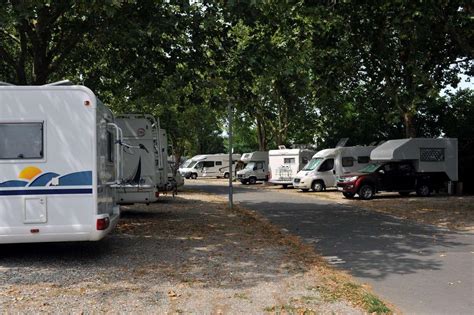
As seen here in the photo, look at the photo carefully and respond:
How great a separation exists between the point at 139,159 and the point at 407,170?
1354cm

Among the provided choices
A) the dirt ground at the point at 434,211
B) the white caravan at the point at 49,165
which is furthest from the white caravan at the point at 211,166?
the white caravan at the point at 49,165

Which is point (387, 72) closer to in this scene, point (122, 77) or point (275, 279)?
point (122, 77)

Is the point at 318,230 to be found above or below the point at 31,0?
below

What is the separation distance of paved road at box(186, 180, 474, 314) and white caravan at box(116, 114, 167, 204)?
3.86m

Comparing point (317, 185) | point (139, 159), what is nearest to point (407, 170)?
point (317, 185)

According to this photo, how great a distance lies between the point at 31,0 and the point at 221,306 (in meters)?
7.24

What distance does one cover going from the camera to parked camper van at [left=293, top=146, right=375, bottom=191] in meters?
27.9

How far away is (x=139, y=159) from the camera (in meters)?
15.9

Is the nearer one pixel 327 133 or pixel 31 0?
pixel 31 0

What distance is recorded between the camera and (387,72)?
66.9ft

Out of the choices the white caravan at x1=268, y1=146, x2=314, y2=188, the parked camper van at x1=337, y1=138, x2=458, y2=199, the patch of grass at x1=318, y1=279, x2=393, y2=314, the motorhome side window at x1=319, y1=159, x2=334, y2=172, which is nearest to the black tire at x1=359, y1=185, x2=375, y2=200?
the parked camper van at x1=337, y1=138, x2=458, y2=199

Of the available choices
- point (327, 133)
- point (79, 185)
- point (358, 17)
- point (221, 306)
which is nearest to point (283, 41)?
point (358, 17)

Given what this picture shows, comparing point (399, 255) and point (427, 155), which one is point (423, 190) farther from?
point (399, 255)

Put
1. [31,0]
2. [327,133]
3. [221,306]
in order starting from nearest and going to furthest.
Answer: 1. [221,306]
2. [31,0]
3. [327,133]
